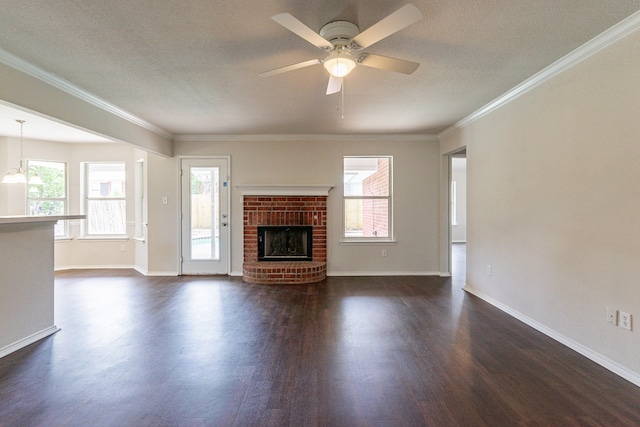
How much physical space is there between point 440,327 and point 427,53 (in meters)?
2.56

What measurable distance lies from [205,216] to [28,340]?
3.00 m

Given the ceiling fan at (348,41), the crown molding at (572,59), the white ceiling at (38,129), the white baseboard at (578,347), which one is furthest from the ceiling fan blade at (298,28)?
the white ceiling at (38,129)

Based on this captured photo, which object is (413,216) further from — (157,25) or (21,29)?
(21,29)

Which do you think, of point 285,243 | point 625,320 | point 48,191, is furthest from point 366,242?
point 48,191

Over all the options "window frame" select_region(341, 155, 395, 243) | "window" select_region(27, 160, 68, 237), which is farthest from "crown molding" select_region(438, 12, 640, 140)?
"window" select_region(27, 160, 68, 237)

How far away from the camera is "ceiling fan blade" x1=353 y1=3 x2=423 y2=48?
166cm

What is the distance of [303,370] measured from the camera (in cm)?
230

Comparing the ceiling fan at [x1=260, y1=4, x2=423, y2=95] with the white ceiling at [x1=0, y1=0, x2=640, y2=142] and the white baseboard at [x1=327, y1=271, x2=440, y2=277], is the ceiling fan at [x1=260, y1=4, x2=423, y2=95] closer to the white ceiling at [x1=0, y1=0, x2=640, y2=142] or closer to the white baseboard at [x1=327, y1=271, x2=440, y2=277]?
the white ceiling at [x1=0, y1=0, x2=640, y2=142]

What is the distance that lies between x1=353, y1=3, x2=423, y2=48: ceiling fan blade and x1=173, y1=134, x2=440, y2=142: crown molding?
329 cm

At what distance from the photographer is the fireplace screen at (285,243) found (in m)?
5.43

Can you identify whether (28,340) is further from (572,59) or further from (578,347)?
(572,59)

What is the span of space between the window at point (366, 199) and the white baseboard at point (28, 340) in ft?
13.4

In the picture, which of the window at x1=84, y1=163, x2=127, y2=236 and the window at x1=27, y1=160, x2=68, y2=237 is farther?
the window at x1=84, y1=163, x2=127, y2=236

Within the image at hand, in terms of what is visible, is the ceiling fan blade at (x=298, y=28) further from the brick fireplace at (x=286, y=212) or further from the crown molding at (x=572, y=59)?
the brick fireplace at (x=286, y=212)
